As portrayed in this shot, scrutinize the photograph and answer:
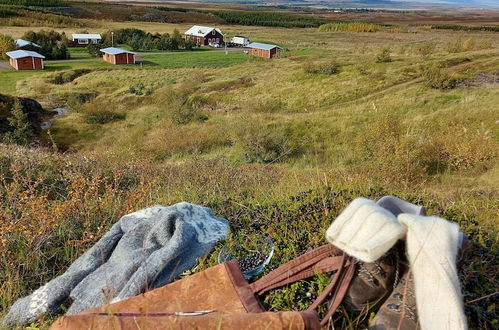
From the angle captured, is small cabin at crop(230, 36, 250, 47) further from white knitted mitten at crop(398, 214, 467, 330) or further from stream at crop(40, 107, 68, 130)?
white knitted mitten at crop(398, 214, 467, 330)

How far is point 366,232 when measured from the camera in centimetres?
188

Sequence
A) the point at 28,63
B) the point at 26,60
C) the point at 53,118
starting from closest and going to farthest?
1. the point at 53,118
2. the point at 26,60
3. the point at 28,63

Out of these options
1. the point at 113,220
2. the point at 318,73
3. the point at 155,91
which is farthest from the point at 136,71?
the point at 113,220

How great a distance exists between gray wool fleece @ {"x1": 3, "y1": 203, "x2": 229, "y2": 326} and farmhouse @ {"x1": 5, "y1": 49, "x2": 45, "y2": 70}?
51229mm

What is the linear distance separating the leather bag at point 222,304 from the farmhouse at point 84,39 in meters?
69.0

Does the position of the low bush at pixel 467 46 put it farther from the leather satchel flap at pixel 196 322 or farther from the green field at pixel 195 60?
the leather satchel flap at pixel 196 322

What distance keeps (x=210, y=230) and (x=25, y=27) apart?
3569 inches

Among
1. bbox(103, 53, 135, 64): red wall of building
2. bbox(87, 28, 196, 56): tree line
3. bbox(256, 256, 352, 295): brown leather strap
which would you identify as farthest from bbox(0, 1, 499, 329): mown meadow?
bbox(87, 28, 196, 56): tree line

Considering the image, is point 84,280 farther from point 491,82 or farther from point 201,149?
point 491,82

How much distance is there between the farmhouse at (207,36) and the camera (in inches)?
2840

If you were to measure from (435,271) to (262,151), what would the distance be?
1843 centimetres

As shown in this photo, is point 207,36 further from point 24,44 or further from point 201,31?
point 24,44

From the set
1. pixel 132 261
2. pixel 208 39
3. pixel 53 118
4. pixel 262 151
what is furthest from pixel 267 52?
pixel 132 261

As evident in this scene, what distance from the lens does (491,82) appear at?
26703 millimetres
